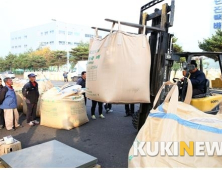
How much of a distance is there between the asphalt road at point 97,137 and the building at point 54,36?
53.5 m

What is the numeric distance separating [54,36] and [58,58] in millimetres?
23145

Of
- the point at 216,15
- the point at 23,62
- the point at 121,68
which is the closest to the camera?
the point at 121,68

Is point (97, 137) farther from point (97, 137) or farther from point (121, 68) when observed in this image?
point (121, 68)

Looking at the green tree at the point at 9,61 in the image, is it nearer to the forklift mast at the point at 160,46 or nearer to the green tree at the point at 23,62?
the green tree at the point at 23,62

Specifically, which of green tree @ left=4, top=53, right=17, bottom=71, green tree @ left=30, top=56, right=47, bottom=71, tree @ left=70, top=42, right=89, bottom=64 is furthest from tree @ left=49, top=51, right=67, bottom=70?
green tree @ left=4, top=53, right=17, bottom=71

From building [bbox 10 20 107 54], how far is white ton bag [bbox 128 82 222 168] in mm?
57269

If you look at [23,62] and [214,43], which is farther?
[23,62]

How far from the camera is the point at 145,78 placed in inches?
119

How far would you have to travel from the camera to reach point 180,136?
1.71 m

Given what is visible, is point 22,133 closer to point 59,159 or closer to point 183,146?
point 59,159

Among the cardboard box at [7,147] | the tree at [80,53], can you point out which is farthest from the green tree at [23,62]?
the cardboard box at [7,147]

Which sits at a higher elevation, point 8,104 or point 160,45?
point 160,45

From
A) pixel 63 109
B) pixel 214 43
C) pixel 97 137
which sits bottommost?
pixel 97 137

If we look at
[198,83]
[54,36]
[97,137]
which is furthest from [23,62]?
[198,83]
